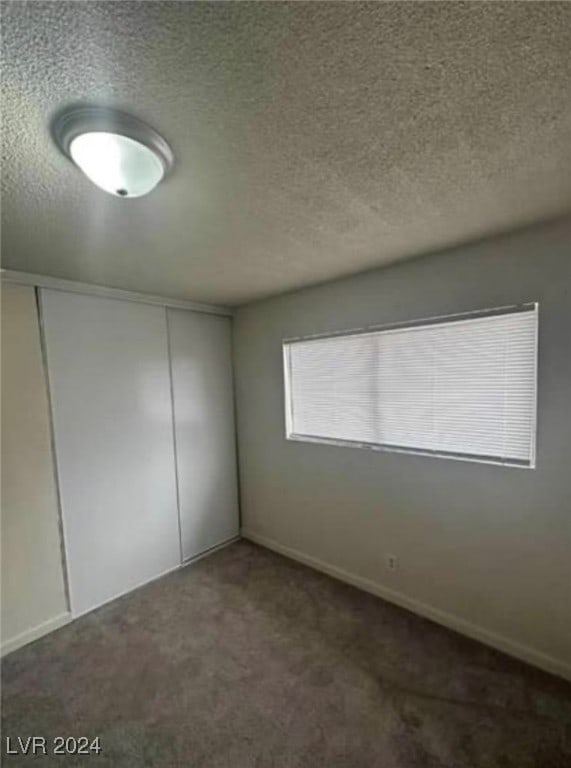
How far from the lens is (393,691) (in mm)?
1818

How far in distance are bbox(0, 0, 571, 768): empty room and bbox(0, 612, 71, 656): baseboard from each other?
0.04ft

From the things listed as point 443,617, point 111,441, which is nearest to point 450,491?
point 443,617

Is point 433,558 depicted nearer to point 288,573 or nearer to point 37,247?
point 288,573

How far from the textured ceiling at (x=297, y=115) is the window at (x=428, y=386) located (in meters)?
0.60

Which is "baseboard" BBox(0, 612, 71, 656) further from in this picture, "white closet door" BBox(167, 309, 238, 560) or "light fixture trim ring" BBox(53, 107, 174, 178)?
"light fixture trim ring" BBox(53, 107, 174, 178)

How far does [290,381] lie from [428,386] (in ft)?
3.99

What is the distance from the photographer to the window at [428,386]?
6.49 feet

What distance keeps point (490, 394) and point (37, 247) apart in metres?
2.59

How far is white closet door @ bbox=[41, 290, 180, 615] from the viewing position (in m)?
2.46

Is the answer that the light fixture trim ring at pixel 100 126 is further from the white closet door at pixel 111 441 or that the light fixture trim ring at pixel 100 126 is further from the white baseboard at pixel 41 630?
the white baseboard at pixel 41 630

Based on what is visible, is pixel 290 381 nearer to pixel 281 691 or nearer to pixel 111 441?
pixel 111 441

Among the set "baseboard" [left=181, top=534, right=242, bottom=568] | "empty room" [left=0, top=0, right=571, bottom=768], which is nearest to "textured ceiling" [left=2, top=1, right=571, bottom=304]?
"empty room" [left=0, top=0, right=571, bottom=768]

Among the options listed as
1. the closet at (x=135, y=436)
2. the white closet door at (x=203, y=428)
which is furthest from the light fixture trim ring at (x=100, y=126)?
the white closet door at (x=203, y=428)

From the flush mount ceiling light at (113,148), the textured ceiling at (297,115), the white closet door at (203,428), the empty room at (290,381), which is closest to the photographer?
the textured ceiling at (297,115)
